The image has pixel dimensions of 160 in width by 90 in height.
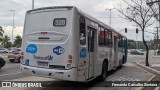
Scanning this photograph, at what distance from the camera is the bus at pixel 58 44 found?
10.3 metres

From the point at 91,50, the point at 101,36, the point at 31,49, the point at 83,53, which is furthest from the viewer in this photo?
the point at 101,36

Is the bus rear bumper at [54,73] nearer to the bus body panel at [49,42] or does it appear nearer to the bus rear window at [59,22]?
the bus body panel at [49,42]

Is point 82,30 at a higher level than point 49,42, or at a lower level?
higher

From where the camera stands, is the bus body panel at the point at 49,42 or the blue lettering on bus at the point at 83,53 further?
the blue lettering on bus at the point at 83,53

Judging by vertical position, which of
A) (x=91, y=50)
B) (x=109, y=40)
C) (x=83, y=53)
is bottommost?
(x=83, y=53)

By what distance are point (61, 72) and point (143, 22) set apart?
725 inches

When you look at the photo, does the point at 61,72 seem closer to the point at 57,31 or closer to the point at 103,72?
the point at 57,31

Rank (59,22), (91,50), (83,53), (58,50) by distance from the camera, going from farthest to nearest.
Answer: (91,50) < (83,53) < (59,22) < (58,50)

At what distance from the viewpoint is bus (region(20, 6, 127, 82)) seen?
33.9ft

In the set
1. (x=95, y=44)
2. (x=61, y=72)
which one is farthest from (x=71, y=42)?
(x=95, y=44)

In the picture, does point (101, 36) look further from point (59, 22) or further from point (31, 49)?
point (31, 49)

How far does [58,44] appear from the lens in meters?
10.6

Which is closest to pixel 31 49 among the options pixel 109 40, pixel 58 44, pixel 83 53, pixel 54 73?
pixel 58 44

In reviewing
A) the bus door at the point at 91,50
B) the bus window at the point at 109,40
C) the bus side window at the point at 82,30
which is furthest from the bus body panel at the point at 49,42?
the bus window at the point at 109,40
